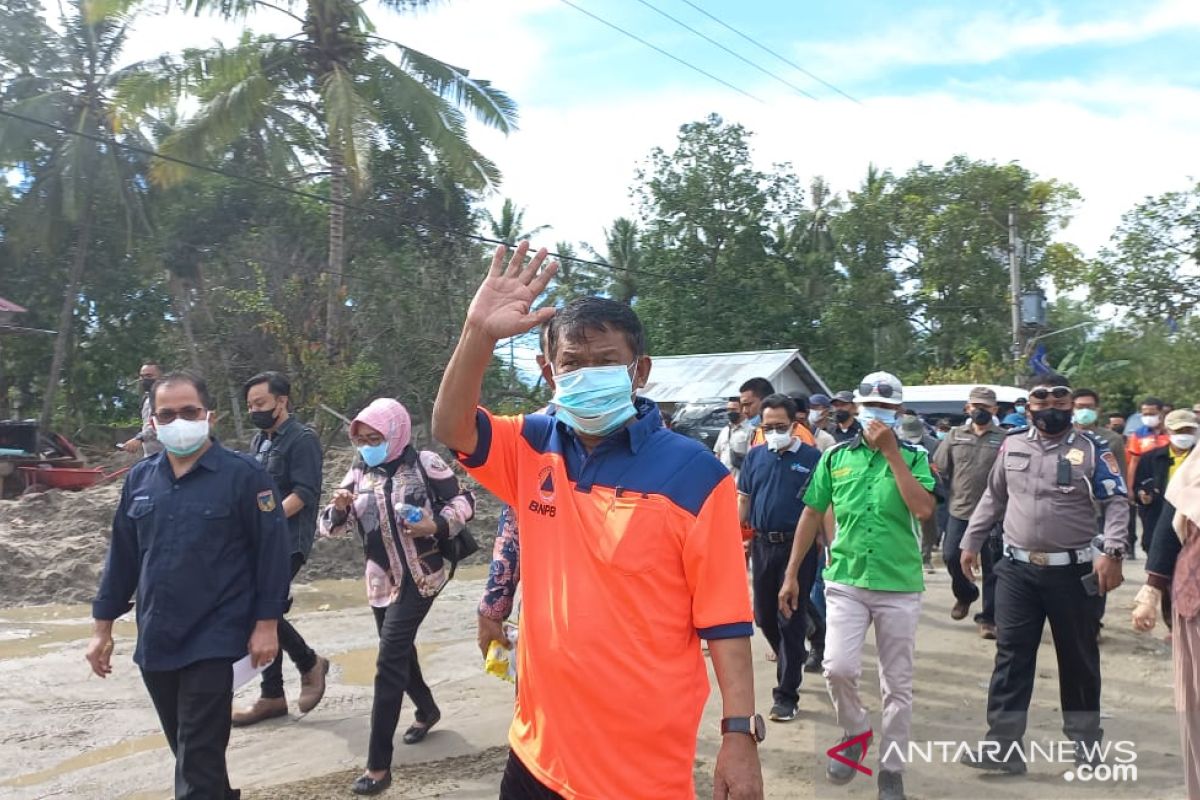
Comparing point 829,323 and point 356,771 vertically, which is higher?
point 829,323

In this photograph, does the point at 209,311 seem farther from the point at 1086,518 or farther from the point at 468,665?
the point at 1086,518

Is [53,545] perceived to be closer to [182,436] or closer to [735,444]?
[735,444]

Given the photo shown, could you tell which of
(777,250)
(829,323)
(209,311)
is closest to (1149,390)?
(829,323)

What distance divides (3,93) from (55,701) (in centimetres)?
2015

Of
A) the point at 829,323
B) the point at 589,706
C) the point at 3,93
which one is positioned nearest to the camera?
the point at 589,706

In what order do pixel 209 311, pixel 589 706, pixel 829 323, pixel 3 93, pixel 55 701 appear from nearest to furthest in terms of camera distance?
pixel 589 706 → pixel 55 701 → pixel 209 311 → pixel 3 93 → pixel 829 323

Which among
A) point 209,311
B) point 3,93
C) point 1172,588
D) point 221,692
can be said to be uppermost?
point 3,93

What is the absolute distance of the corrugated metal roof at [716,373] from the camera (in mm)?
26422

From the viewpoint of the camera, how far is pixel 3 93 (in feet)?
71.3

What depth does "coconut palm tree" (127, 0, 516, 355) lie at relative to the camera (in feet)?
50.4

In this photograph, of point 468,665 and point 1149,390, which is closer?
point 468,665

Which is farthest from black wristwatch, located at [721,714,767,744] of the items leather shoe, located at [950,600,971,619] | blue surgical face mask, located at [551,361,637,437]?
leather shoe, located at [950,600,971,619]

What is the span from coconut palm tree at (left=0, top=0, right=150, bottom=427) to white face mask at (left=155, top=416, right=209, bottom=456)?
63.4ft

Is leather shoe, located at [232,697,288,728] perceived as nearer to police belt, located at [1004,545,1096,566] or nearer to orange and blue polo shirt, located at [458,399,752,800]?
orange and blue polo shirt, located at [458,399,752,800]
